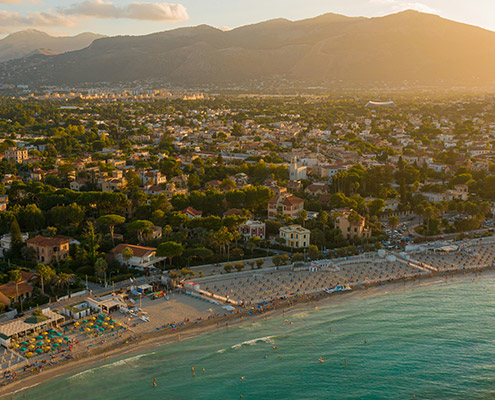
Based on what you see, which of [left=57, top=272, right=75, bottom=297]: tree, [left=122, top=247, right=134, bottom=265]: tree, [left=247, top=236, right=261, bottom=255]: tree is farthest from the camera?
[left=247, top=236, right=261, bottom=255]: tree

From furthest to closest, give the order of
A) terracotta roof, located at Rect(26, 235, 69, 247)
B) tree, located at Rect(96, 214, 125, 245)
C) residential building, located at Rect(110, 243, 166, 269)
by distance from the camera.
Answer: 1. tree, located at Rect(96, 214, 125, 245)
2. terracotta roof, located at Rect(26, 235, 69, 247)
3. residential building, located at Rect(110, 243, 166, 269)

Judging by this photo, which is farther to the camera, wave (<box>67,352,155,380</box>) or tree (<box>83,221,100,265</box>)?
tree (<box>83,221,100,265</box>)

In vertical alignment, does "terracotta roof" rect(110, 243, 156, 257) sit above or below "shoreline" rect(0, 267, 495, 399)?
above

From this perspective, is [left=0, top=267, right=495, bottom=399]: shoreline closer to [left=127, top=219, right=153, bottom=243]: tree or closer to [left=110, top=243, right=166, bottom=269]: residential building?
[left=110, top=243, right=166, bottom=269]: residential building

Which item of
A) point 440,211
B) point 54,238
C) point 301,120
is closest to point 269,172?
point 440,211

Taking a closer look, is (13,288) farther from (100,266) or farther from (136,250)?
(136,250)

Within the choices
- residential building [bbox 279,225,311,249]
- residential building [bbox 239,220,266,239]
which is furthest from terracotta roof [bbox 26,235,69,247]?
residential building [bbox 279,225,311,249]

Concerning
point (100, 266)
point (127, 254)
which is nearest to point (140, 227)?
point (127, 254)
